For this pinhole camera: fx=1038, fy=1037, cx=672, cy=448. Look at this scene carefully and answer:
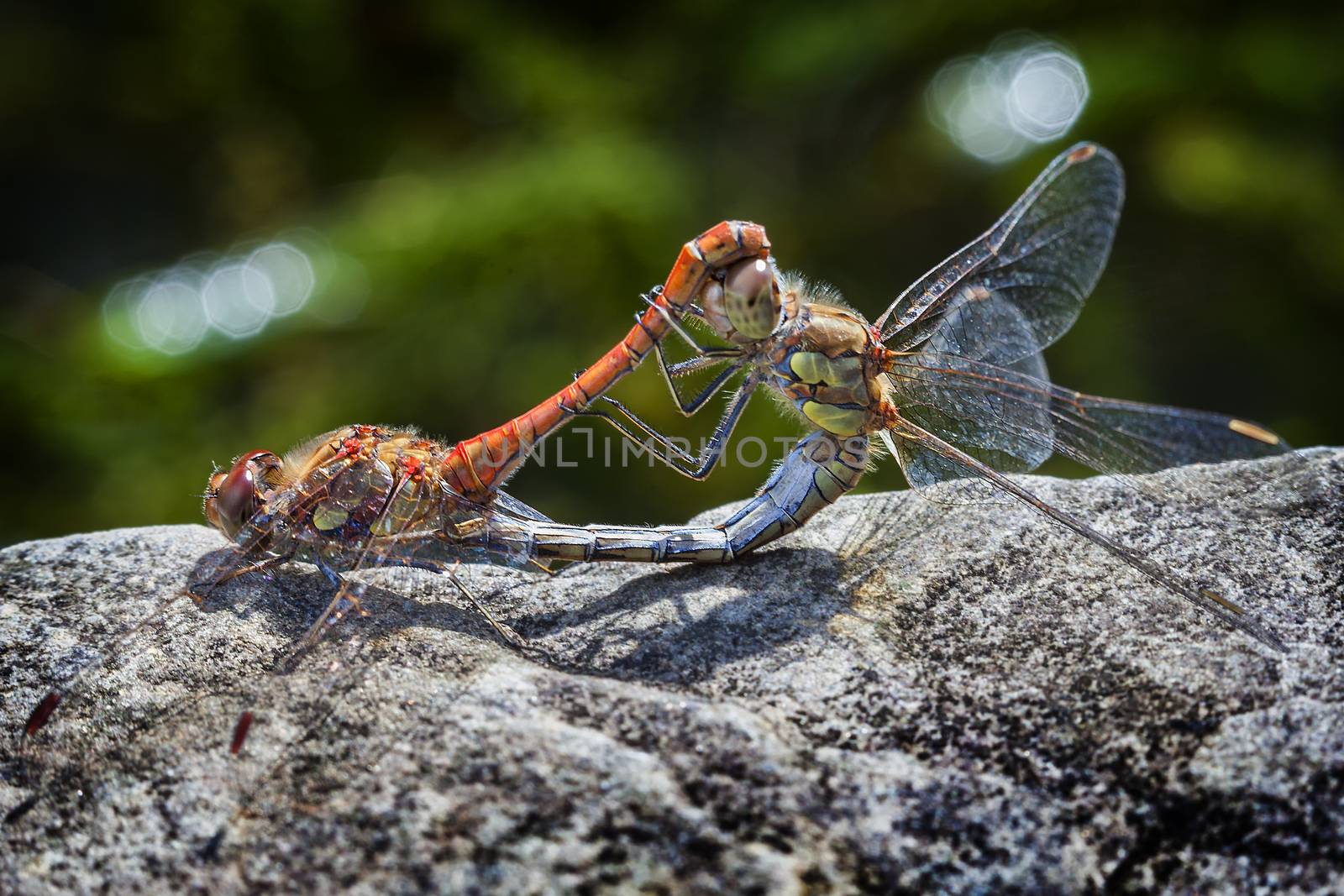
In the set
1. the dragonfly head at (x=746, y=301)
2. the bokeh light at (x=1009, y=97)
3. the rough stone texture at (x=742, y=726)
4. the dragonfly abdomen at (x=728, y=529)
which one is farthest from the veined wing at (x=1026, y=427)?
the bokeh light at (x=1009, y=97)

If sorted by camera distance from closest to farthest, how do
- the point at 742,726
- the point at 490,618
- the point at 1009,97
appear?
the point at 742,726
the point at 490,618
the point at 1009,97

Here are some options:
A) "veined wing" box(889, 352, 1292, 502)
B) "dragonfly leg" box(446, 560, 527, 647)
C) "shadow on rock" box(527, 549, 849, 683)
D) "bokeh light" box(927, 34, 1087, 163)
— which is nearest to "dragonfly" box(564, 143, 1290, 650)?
"veined wing" box(889, 352, 1292, 502)

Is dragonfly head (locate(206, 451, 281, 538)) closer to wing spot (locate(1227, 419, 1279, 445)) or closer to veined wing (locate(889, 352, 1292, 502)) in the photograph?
veined wing (locate(889, 352, 1292, 502))

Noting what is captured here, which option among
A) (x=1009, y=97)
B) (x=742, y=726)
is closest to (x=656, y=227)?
(x=1009, y=97)

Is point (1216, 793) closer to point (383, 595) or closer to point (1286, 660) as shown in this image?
point (1286, 660)

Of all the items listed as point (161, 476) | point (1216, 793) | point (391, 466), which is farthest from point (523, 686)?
point (161, 476)

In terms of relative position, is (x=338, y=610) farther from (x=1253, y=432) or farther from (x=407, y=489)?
(x=1253, y=432)
